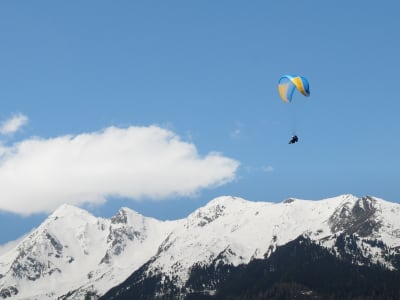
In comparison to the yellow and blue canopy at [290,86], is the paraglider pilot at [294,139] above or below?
below

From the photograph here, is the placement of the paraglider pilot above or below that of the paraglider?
below

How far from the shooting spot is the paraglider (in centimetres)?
15212

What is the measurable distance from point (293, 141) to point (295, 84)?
1255 cm

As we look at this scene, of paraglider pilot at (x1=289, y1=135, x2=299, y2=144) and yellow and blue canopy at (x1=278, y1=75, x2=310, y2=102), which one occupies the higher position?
yellow and blue canopy at (x1=278, y1=75, x2=310, y2=102)

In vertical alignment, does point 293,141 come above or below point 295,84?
below

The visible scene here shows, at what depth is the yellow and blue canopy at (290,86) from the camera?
15212 centimetres

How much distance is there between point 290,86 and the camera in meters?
A: 159

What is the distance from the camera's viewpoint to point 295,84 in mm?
152875

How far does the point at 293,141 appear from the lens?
152125 mm

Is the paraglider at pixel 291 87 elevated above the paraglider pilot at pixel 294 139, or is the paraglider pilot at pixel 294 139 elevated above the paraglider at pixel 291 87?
the paraglider at pixel 291 87

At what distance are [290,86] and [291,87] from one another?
1.06ft

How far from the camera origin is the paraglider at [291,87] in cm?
15212

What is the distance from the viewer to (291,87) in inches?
6250

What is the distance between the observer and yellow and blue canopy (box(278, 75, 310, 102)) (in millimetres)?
152125
